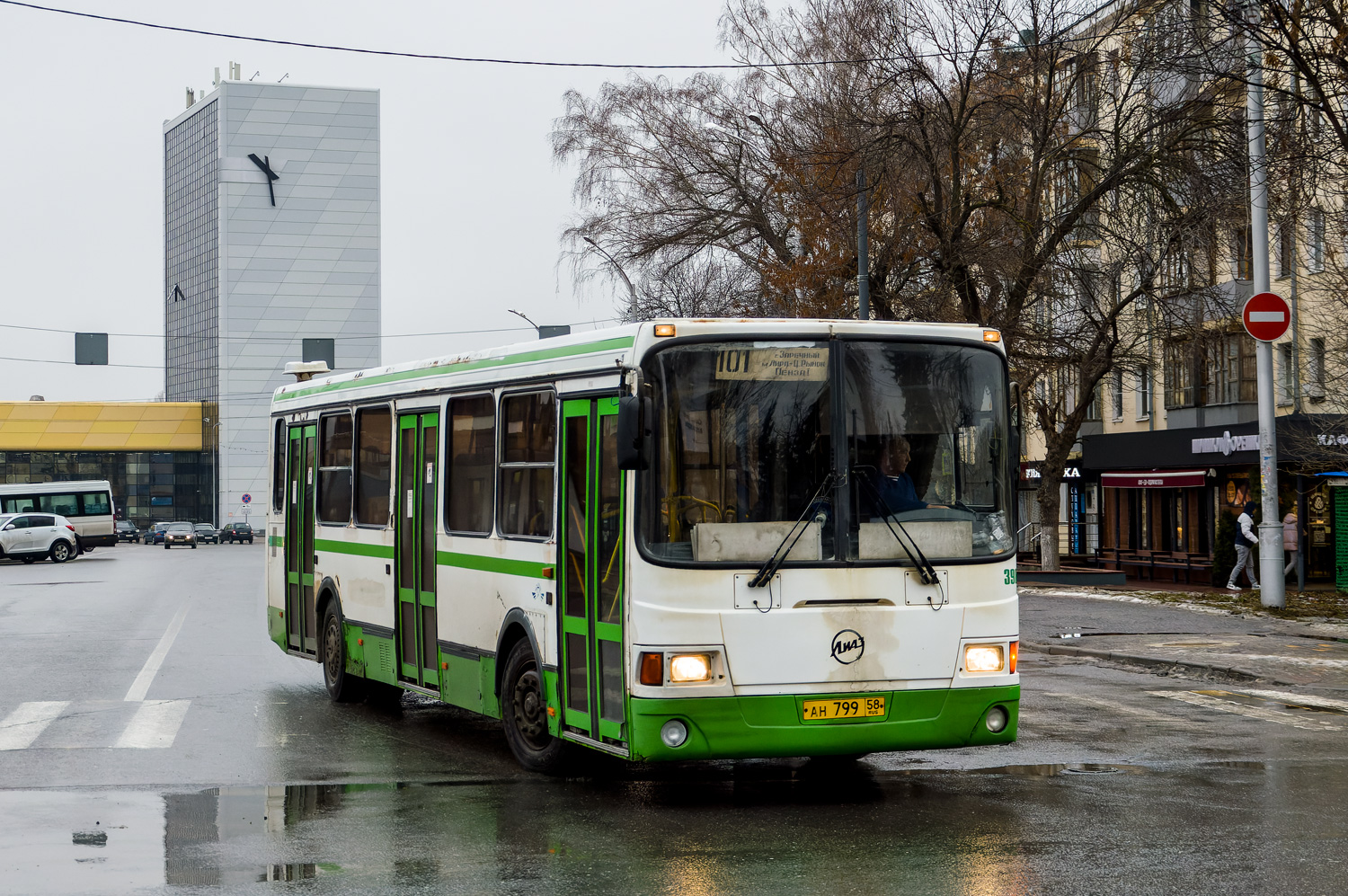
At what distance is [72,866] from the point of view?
7664 millimetres

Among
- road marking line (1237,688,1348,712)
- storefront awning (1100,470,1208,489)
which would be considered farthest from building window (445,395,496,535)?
storefront awning (1100,470,1208,489)

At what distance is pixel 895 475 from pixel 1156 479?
3358cm

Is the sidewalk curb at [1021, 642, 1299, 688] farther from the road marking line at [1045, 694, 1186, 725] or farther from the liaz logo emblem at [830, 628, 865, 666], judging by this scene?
the liaz logo emblem at [830, 628, 865, 666]

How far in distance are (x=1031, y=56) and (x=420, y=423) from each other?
66.5 ft

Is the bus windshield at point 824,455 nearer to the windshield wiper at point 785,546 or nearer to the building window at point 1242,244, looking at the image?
the windshield wiper at point 785,546

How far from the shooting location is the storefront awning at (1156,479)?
129 feet

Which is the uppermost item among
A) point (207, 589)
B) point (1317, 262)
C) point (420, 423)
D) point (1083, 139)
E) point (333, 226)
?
point (333, 226)

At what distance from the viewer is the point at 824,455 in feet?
29.8

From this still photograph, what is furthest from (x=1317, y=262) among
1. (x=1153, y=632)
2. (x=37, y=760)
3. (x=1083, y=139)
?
(x=37, y=760)

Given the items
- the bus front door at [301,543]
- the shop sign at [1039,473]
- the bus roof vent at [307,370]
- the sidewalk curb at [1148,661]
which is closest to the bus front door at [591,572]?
the bus front door at [301,543]

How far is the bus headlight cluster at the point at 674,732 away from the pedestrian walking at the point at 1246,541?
24241 mm

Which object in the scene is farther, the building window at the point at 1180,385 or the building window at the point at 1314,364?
the building window at the point at 1180,385

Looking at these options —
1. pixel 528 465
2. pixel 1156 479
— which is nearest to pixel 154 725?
pixel 528 465

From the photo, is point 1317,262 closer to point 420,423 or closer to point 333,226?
point 420,423
